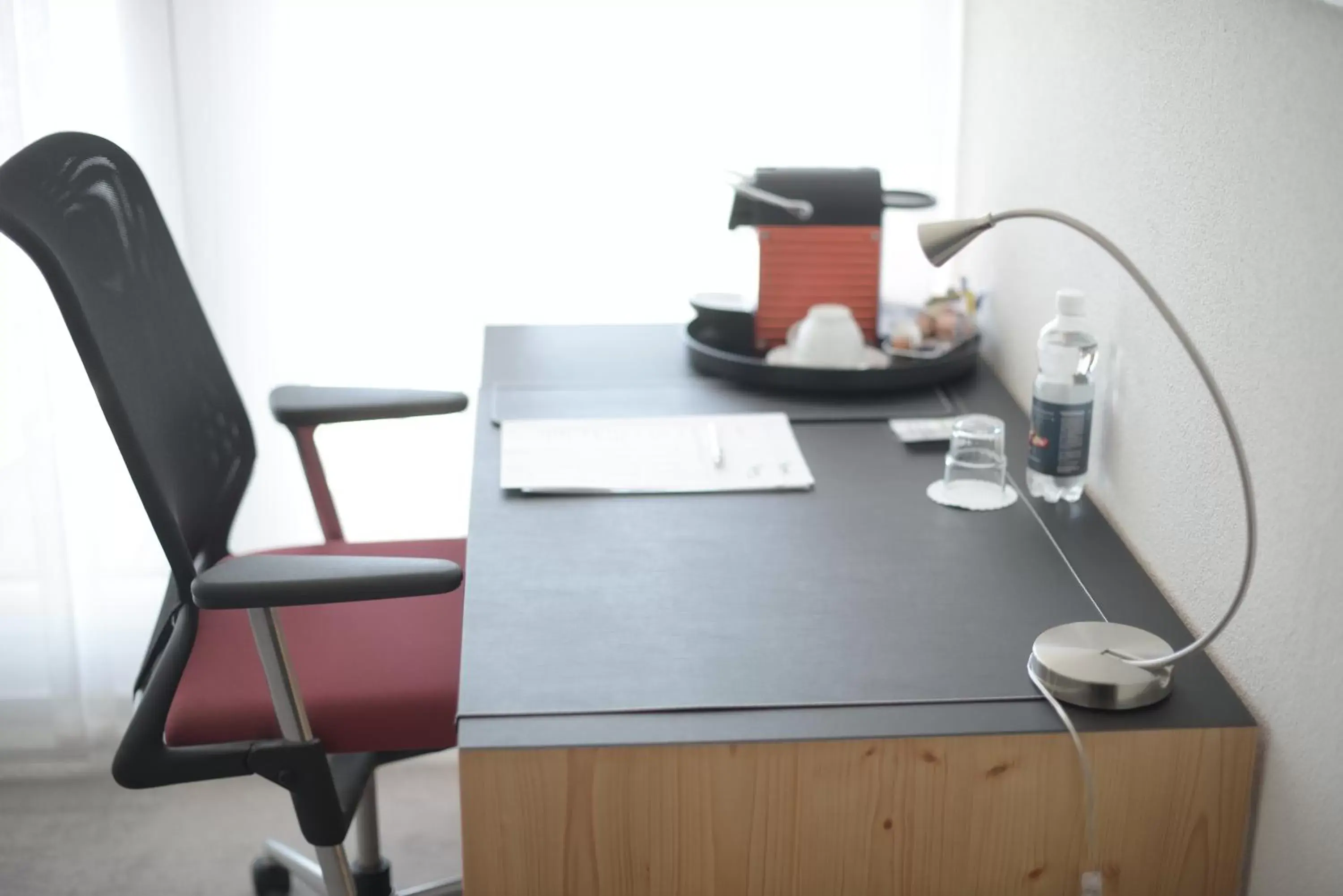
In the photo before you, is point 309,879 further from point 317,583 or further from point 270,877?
point 317,583

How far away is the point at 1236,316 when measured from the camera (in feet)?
4.24

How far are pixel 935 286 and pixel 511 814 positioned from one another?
1642 mm

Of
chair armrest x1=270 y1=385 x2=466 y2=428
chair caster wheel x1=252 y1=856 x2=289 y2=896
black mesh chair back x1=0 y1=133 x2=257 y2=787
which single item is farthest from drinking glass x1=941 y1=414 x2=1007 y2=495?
chair caster wheel x1=252 y1=856 x2=289 y2=896

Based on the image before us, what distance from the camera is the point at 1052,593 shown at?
1452 mm

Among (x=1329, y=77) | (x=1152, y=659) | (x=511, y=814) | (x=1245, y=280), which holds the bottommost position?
(x=511, y=814)

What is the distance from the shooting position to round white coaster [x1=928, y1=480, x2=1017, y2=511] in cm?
167

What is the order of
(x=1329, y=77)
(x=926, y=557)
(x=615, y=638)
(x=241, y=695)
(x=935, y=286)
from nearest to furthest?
(x=1329, y=77) → (x=615, y=638) → (x=926, y=557) → (x=241, y=695) → (x=935, y=286)

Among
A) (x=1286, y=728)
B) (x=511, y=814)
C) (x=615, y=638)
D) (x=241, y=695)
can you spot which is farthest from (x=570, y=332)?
(x=1286, y=728)

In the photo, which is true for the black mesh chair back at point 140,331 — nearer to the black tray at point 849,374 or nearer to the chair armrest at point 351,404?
the chair armrest at point 351,404

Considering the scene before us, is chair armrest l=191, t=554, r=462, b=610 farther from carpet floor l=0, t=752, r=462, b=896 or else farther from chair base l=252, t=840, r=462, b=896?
carpet floor l=0, t=752, r=462, b=896

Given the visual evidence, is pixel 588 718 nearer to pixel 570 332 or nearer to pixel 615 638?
pixel 615 638

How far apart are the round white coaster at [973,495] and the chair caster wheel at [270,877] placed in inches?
47.0

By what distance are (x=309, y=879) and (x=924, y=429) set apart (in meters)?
1.10

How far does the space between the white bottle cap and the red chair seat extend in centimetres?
80
